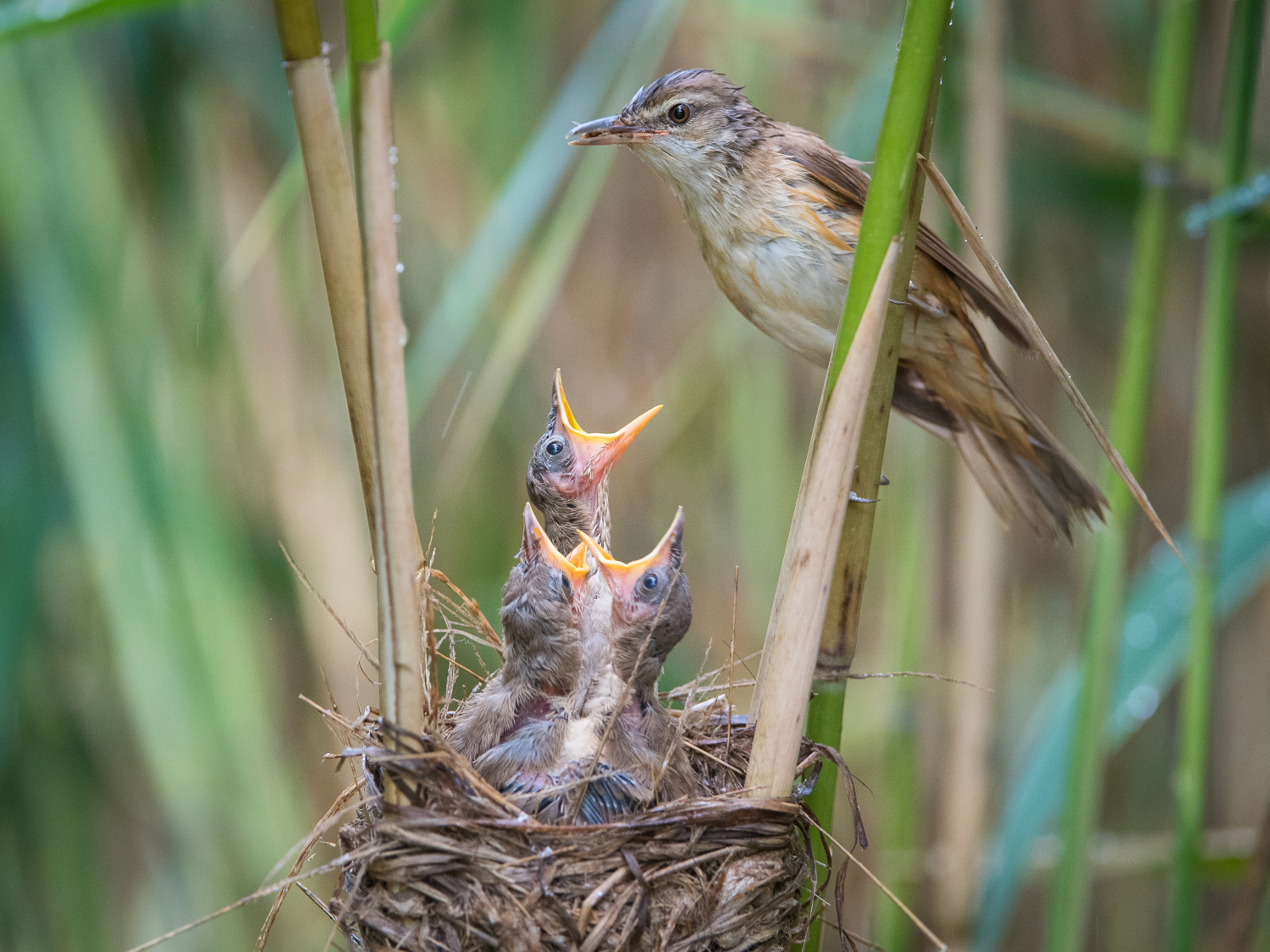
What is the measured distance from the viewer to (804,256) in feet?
3.52

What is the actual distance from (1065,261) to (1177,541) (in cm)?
66

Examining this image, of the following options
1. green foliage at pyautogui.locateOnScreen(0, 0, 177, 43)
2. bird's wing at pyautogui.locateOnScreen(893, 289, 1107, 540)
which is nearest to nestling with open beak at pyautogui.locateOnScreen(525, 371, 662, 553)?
bird's wing at pyautogui.locateOnScreen(893, 289, 1107, 540)

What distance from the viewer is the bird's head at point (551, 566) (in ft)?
3.43

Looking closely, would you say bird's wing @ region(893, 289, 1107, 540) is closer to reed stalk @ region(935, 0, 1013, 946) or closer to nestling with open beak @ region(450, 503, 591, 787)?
reed stalk @ region(935, 0, 1013, 946)

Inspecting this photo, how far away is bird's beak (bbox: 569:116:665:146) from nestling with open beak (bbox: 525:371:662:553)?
30 centimetres

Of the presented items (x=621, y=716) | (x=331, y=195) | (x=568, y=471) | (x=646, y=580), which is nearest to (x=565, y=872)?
(x=621, y=716)

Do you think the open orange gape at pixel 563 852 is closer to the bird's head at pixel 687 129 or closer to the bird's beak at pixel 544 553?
the bird's beak at pixel 544 553

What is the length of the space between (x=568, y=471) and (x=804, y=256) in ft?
1.30

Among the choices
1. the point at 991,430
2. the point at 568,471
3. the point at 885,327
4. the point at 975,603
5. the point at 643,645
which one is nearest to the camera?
the point at 885,327

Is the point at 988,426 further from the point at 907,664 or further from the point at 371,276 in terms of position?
the point at 371,276

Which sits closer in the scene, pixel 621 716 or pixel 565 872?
pixel 565 872

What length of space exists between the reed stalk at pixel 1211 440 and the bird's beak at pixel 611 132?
64cm

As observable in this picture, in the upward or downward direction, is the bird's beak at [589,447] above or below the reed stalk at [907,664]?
above

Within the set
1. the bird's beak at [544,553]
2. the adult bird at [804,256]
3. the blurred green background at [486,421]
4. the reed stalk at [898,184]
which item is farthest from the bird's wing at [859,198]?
the bird's beak at [544,553]
